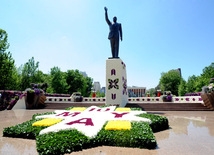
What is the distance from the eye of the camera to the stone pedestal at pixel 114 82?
1080 cm

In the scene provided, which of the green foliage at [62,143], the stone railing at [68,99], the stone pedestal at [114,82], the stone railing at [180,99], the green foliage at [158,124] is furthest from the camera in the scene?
the stone railing at [68,99]

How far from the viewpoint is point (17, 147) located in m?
3.18

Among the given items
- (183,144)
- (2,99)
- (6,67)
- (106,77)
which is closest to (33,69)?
(6,67)

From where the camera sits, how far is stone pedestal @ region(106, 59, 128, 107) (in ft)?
35.4

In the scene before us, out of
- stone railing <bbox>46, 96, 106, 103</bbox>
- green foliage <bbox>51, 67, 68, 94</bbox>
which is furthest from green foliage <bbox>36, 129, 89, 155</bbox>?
green foliage <bbox>51, 67, 68, 94</bbox>

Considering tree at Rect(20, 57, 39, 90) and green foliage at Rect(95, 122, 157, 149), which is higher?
tree at Rect(20, 57, 39, 90)

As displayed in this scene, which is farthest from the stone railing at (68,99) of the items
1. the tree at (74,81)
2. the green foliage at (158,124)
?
the tree at (74,81)

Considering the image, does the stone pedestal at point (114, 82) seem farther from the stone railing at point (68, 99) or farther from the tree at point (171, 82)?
the tree at point (171, 82)

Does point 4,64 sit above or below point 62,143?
above

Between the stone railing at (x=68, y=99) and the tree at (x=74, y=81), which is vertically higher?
the tree at (x=74, y=81)

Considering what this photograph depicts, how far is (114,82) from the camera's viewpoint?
11031 millimetres

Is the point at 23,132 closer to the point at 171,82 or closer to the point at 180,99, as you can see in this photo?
the point at 180,99

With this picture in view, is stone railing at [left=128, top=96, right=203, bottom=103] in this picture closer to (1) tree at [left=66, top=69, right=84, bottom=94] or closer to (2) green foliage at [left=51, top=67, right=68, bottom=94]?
(2) green foliage at [left=51, top=67, right=68, bottom=94]

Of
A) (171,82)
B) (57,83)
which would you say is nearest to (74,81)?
(57,83)
